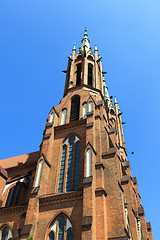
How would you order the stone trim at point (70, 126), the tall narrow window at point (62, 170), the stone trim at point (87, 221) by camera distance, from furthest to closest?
the stone trim at point (70, 126), the tall narrow window at point (62, 170), the stone trim at point (87, 221)

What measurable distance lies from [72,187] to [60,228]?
9.94 feet

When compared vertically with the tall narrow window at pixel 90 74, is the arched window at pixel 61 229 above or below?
below

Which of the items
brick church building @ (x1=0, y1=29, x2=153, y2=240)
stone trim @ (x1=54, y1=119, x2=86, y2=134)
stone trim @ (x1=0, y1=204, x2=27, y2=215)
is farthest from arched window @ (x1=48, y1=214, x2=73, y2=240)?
stone trim @ (x1=54, y1=119, x2=86, y2=134)

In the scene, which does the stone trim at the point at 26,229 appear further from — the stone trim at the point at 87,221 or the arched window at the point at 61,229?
the stone trim at the point at 87,221

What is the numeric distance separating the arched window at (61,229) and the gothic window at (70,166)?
2474mm

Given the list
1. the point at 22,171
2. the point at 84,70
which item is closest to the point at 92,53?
the point at 84,70

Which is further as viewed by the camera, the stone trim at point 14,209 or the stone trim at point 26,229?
the stone trim at point 14,209

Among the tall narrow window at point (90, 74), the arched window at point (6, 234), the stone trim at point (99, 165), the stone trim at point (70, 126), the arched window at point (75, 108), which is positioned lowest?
the arched window at point (6, 234)

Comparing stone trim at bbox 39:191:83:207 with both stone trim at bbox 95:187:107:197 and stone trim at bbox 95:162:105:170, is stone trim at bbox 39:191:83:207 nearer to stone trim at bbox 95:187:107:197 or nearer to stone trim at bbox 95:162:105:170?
stone trim at bbox 95:187:107:197

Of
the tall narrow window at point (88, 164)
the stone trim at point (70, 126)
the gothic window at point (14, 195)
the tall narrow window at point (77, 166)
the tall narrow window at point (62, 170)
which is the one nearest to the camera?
the tall narrow window at point (88, 164)

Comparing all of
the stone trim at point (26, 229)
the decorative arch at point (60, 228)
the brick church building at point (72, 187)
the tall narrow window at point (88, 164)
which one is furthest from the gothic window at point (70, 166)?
the stone trim at point (26, 229)

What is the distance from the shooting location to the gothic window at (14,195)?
2086 centimetres

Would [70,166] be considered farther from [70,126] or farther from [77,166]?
[70,126]

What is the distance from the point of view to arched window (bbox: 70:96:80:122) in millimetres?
23906
